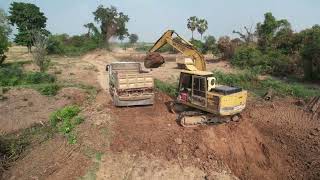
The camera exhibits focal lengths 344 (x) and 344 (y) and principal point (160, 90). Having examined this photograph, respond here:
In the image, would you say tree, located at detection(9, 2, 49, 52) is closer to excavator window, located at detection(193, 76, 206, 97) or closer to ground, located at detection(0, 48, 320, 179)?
ground, located at detection(0, 48, 320, 179)

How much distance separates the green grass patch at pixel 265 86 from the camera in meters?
20.3

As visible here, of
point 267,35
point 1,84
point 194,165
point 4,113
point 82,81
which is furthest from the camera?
point 267,35

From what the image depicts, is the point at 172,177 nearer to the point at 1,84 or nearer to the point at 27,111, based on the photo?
the point at 27,111

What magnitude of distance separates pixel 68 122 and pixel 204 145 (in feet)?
18.9

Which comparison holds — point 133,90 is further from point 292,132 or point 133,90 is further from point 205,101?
point 292,132

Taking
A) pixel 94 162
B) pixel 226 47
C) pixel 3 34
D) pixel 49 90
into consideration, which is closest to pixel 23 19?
pixel 3 34

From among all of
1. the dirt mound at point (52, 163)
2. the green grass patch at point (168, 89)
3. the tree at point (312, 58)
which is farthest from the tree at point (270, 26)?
the dirt mound at point (52, 163)

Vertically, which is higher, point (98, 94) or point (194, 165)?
point (98, 94)

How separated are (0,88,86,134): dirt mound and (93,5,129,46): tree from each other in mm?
40508

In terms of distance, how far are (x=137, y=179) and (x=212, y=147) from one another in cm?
326

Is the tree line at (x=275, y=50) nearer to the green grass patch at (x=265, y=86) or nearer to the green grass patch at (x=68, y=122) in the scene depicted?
the green grass patch at (x=265, y=86)

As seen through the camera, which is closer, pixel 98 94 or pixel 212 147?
pixel 212 147

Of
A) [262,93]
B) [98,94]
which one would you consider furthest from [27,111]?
[262,93]

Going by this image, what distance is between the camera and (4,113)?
58.4 ft
